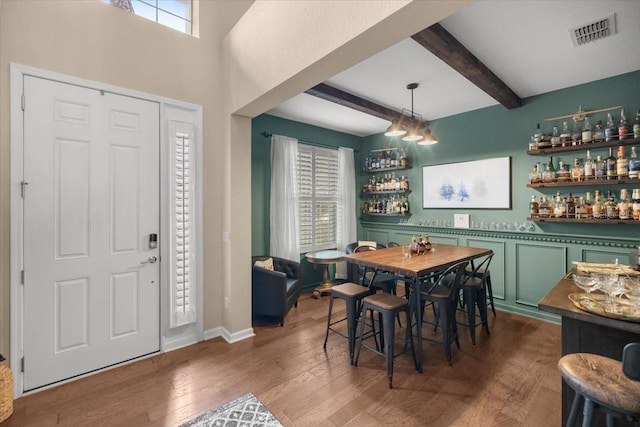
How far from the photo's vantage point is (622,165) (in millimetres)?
2902

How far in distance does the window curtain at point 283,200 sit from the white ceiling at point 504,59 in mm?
542

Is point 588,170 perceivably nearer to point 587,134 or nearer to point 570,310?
point 587,134

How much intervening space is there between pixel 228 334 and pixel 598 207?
4.17 metres

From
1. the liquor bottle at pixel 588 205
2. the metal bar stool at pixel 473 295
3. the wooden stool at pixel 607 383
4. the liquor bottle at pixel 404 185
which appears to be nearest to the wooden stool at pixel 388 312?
the metal bar stool at pixel 473 295

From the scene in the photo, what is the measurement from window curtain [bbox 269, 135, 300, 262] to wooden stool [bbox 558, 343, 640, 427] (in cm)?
350

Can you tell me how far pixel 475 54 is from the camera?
105 inches

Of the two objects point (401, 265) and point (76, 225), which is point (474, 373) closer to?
point (401, 265)

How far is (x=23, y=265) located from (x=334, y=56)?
8.89 ft

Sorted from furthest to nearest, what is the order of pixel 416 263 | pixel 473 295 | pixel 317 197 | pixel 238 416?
pixel 317 197
pixel 473 295
pixel 416 263
pixel 238 416

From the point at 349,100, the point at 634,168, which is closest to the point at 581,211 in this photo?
the point at 634,168

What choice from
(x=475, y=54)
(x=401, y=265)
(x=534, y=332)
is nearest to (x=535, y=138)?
(x=475, y=54)

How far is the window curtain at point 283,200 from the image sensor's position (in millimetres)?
4328

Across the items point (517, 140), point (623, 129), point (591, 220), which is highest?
point (517, 140)

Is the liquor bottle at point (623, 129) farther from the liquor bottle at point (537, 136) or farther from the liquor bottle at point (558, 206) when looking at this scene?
the liquor bottle at point (558, 206)
